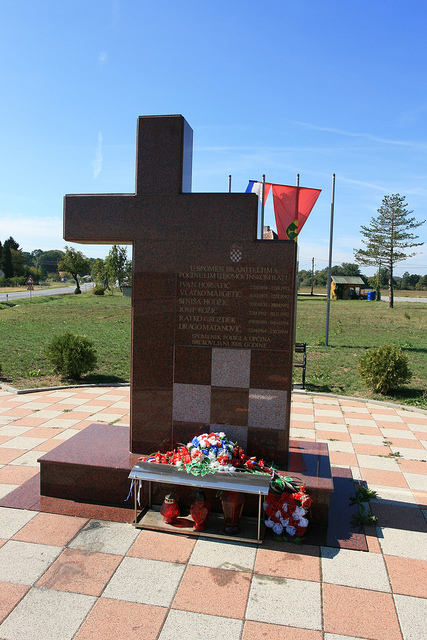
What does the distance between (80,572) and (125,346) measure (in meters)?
11.9

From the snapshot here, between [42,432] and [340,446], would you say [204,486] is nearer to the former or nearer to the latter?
[340,446]

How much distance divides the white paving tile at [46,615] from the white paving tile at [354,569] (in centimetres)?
179

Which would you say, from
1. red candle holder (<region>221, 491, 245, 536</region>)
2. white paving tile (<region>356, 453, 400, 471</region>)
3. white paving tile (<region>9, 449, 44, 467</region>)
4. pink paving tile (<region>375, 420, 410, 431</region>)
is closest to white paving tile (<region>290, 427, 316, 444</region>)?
white paving tile (<region>356, 453, 400, 471</region>)

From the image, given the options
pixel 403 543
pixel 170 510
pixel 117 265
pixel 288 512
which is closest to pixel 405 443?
pixel 403 543

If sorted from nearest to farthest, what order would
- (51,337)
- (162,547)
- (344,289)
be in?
(162,547) < (51,337) < (344,289)

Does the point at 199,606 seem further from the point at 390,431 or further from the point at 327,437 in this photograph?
the point at 390,431

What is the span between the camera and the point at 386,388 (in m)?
9.91

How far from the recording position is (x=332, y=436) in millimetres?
7234

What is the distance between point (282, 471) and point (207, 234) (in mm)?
2451

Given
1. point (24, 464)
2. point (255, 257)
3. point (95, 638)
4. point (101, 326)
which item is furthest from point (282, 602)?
point (101, 326)

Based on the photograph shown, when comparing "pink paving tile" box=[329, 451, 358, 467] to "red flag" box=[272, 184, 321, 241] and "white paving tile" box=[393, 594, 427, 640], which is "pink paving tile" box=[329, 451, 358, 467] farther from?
"red flag" box=[272, 184, 321, 241]

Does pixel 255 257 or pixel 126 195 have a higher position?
pixel 126 195

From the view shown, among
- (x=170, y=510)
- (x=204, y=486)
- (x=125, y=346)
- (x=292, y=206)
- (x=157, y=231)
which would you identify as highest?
(x=292, y=206)

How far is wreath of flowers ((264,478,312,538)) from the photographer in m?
4.21
